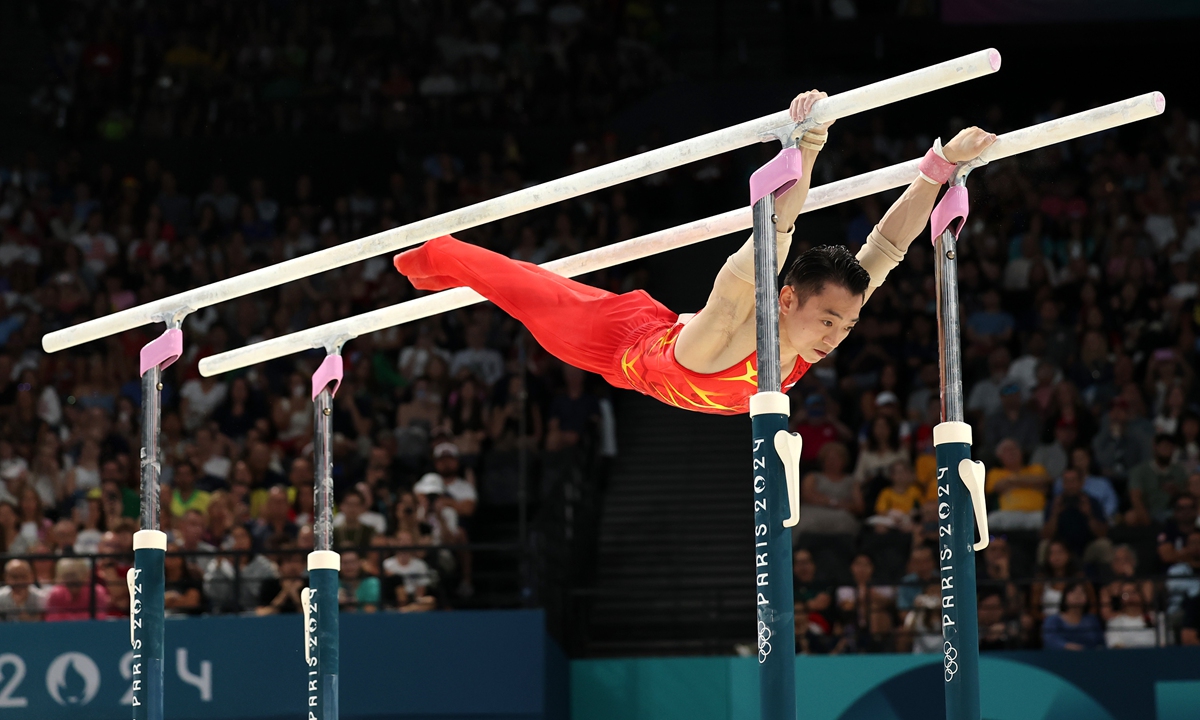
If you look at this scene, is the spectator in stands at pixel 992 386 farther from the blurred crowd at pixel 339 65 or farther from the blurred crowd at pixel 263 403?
the blurred crowd at pixel 339 65

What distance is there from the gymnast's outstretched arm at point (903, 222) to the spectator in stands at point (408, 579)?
533cm

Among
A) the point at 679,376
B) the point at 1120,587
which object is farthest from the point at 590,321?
the point at 1120,587

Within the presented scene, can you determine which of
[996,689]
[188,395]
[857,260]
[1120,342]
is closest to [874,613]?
[996,689]

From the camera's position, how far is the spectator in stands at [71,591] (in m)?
9.58

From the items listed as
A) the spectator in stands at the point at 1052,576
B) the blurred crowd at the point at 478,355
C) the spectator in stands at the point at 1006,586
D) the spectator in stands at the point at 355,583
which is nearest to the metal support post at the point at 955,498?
the blurred crowd at the point at 478,355

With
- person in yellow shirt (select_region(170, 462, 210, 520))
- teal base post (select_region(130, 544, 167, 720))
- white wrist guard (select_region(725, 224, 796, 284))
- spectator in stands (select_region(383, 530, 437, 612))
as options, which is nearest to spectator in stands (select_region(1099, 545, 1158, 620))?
spectator in stands (select_region(383, 530, 437, 612))

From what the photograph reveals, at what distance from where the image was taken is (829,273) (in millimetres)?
4301

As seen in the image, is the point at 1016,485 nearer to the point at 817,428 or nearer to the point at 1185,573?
the point at 1185,573

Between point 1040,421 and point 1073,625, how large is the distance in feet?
6.19

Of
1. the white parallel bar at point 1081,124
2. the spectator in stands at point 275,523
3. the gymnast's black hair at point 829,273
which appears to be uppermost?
the white parallel bar at point 1081,124

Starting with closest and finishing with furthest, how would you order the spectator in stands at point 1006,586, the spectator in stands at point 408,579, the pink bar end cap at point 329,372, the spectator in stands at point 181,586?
the pink bar end cap at point 329,372 < the spectator in stands at point 1006,586 < the spectator in stands at point 408,579 < the spectator in stands at point 181,586

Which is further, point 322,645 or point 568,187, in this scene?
point 322,645

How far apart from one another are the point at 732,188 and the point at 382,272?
3.45 meters

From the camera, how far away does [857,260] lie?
4406 mm
